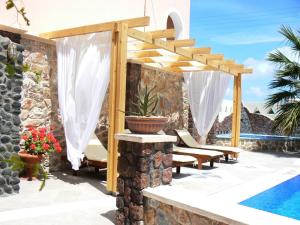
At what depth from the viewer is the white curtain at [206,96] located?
1116cm

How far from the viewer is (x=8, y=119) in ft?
18.5

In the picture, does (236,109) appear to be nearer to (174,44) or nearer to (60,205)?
(174,44)

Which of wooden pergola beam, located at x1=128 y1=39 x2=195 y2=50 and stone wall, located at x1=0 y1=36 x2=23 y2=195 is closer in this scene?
stone wall, located at x1=0 y1=36 x2=23 y2=195

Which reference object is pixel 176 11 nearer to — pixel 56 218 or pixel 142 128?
pixel 142 128

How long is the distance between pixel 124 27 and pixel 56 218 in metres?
3.44

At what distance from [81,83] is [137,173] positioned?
10.3ft

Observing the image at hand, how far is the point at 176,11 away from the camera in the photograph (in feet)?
41.8

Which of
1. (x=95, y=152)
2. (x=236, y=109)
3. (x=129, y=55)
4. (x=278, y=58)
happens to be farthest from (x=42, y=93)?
(x=278, y=58)

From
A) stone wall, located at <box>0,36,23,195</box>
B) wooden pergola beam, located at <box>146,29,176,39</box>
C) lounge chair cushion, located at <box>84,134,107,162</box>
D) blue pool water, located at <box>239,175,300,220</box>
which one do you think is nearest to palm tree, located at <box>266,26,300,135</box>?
blue pool water, located at <box>239,175,300,220</box>

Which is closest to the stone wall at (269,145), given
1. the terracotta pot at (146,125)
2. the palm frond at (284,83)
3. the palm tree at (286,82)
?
the palm tree at (286,82)

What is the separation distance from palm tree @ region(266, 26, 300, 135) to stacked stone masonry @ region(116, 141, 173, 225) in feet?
28.6

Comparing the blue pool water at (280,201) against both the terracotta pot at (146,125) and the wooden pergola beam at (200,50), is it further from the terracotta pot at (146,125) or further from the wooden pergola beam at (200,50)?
the wooden pergola beam at (200,50)

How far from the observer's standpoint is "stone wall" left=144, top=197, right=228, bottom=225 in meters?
3.66

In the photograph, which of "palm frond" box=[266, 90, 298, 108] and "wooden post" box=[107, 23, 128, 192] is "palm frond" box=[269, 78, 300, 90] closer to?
"palm frond" box=[266, 90, 298, 108]
